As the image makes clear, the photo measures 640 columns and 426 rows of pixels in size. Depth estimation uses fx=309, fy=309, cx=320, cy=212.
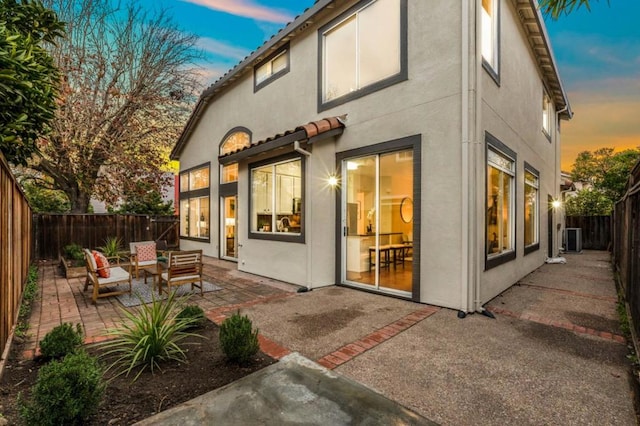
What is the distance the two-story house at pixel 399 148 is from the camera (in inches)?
201

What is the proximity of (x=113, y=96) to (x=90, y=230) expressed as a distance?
213 inches

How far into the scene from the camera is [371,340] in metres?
3.91

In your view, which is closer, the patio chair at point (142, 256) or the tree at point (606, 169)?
the patio chair at point (142, 256)

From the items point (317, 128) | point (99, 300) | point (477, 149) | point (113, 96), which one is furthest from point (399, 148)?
Result: point (113, 96)

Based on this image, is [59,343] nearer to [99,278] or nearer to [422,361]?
[99,278]

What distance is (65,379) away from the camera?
2238 mm

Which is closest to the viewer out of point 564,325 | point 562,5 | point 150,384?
point 562,5

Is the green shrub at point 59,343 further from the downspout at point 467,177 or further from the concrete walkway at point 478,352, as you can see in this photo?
the downspout at point 467,177

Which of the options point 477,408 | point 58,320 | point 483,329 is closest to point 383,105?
point 483,329

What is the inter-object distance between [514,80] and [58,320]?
33.2 feet

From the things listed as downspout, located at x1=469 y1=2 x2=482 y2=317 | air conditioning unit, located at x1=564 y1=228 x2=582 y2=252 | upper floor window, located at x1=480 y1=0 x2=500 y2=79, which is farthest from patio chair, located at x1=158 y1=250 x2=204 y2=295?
air conditioning unit, located at x1=564 y1=228 x2=582 y2=252

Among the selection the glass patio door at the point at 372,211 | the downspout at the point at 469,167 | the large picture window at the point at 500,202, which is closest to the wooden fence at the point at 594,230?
the large picture window at the point at 500,202

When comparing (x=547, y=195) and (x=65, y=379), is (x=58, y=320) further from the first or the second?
(x=547, y=195)

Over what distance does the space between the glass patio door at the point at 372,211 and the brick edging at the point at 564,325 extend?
1.63m
